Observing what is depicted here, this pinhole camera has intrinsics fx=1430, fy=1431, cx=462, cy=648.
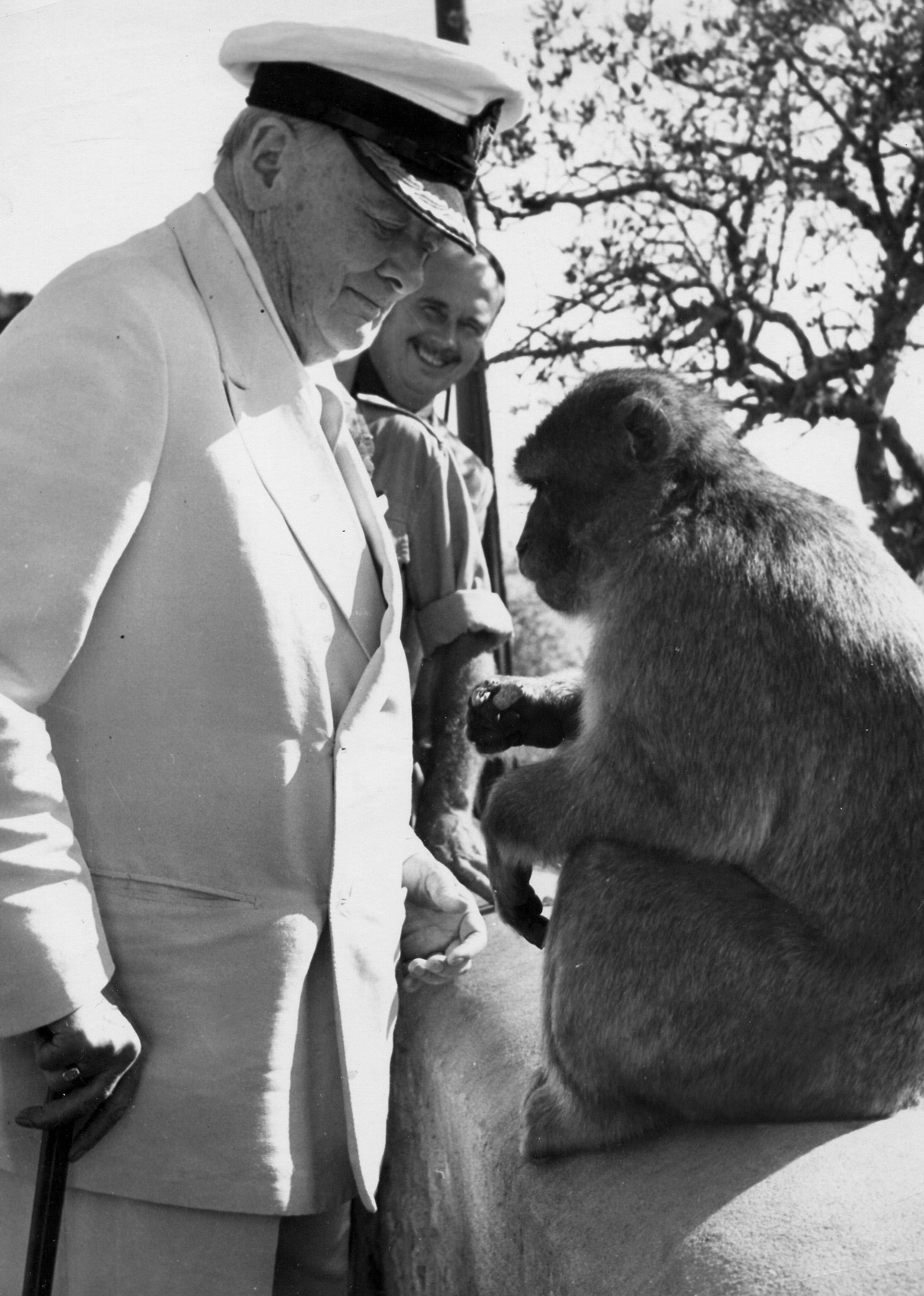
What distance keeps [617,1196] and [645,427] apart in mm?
1369

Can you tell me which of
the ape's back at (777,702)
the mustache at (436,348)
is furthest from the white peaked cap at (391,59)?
the mustache at (436,348)

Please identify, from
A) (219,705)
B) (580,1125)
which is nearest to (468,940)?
(580,1125)

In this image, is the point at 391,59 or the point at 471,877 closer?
the point at 391,59

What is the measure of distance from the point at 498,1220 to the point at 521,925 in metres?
0.50

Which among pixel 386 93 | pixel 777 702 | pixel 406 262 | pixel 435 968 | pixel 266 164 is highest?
pixel 386 93

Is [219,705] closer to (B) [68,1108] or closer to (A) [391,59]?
(B) [68,1108]

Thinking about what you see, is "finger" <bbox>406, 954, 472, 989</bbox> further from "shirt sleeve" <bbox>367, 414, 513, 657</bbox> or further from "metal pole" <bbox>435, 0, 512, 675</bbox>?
"metal pole" <bbox>435, 0, 512, 675</bbox>

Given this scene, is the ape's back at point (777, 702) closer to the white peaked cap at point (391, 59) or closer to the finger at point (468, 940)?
the finger at point (468, 940)

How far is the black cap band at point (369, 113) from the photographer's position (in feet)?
6.37

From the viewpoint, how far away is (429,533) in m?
3.54

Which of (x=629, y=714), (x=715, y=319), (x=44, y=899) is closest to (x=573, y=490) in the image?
(x=629, y=714)

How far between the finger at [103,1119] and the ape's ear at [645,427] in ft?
4.93

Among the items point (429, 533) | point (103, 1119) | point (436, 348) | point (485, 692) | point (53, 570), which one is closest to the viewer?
point (53, 570)

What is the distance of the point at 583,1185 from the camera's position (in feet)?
7.28
